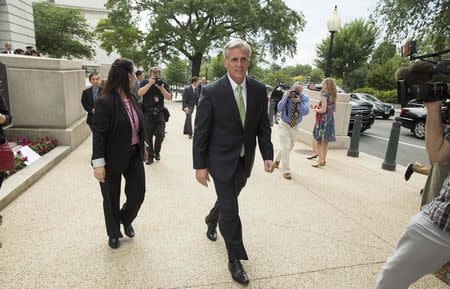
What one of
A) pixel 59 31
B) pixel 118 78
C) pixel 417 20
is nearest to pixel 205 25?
pixel 59 31

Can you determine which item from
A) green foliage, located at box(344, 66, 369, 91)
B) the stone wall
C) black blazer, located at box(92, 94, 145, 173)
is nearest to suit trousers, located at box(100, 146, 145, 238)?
black blazer, located at box(92, 94, 145, 173)

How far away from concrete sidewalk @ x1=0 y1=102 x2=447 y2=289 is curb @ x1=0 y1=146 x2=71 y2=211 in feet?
0.36

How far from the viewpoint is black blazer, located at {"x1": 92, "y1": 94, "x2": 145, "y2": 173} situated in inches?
121

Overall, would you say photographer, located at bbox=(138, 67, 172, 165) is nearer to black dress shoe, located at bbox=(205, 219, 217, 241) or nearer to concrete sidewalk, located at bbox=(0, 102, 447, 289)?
concrete sidewalk, located at bbox=(0, 102, 447, 289)

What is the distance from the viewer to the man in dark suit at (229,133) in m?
2.90

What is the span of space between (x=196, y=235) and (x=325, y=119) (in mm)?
4303

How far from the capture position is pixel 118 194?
11.2ft

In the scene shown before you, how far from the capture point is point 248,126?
3.02 metres

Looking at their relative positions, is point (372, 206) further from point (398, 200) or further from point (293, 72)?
point (293, 72)

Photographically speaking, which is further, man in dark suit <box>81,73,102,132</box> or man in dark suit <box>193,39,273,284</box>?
man in dark suit <box>81,73,102,132</box>

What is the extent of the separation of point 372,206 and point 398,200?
2.12ft

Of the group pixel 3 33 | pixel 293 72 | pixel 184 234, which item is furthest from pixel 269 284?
pixel 293 72

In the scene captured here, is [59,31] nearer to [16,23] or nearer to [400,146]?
[16,23]

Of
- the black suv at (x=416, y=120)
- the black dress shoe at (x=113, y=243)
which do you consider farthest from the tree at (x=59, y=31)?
the black dress shoe at (x=113, y=243)
